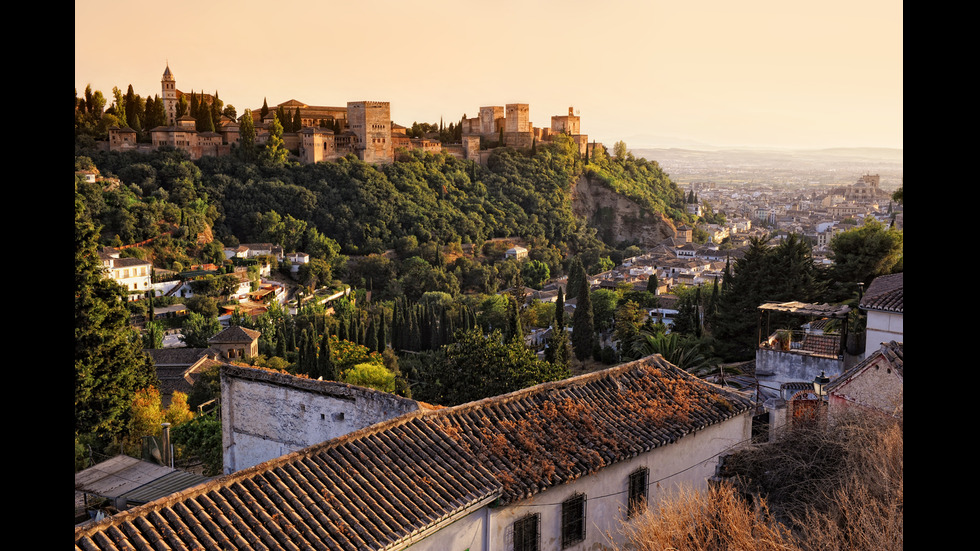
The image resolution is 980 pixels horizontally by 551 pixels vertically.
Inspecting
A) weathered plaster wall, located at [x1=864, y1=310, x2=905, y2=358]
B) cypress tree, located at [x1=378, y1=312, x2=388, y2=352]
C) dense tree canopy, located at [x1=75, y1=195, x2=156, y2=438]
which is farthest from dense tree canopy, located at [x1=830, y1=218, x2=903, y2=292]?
cypress tree, located at [x1=378, y1=312, x2=388, y2=352]

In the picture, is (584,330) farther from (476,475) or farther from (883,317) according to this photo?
(476,475)

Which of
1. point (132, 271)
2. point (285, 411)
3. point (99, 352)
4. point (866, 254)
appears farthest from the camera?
point (132, 271)

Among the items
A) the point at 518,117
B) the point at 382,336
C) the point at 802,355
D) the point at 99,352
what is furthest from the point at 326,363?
the point at 518,117

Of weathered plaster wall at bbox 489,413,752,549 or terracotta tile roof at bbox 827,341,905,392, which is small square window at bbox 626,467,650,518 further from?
terracotta tile roof at bbox 827,341,905,392

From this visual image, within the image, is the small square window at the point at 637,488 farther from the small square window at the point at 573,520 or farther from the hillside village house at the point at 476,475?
the small square window at the point at 573,520

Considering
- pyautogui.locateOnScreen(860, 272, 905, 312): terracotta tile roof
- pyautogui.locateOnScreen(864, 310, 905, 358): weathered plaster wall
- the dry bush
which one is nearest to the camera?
the dry bush

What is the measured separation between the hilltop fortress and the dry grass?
50.5 m

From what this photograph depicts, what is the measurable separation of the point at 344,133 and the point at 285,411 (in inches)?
2079

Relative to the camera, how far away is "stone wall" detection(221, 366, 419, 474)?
7.90m

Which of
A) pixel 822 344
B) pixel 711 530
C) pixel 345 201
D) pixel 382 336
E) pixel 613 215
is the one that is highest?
pixel 345 201

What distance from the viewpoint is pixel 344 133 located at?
58656 mm
